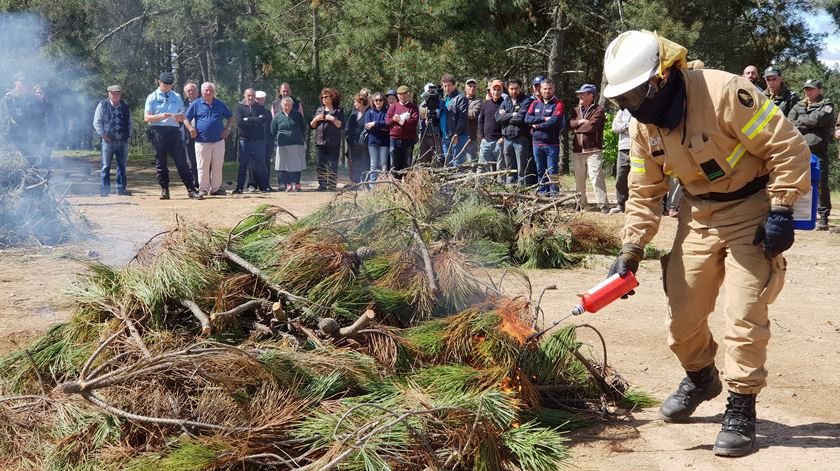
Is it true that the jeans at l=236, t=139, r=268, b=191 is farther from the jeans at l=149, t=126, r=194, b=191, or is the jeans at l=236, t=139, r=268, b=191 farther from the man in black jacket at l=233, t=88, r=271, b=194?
the jeans at l=149, t=126, r=194, b=191

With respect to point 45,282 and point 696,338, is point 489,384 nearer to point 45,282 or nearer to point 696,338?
point 696,338

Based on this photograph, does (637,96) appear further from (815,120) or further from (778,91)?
(778,91)

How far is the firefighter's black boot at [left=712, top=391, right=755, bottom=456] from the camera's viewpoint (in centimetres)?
367

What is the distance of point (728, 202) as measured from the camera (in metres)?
3.82

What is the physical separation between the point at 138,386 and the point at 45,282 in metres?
4.10

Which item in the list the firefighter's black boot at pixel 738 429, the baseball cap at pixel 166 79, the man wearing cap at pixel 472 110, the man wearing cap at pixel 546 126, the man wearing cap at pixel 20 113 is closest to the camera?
the firefighter's black boot at pixel 738 429

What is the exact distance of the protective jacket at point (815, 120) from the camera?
982cm

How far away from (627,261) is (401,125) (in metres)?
8.96

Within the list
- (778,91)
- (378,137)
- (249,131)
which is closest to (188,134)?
(249,131)

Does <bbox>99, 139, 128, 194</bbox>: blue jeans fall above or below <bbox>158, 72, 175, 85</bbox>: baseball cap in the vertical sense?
below

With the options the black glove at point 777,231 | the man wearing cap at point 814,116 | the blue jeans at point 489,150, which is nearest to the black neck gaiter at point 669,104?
the black glove at point 777,231

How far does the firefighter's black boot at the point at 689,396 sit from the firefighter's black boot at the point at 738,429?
31cm

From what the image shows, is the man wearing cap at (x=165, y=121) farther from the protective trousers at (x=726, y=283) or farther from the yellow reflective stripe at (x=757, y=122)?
the yellow reflective stripe at (x=757, y=122)

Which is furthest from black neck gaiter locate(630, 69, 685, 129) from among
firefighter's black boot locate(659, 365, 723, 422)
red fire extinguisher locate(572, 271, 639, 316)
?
firefighter's black boot locate(659, 365, 723, 422)
